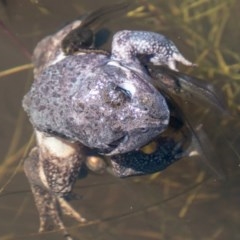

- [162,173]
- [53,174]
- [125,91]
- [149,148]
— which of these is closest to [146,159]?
[149,148]

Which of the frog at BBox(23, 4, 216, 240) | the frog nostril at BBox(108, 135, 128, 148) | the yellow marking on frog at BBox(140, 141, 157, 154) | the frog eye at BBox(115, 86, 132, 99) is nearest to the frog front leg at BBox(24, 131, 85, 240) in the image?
the frog at BBox(23, 4, 216, 240)

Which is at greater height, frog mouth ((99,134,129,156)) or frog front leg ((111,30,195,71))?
frog front leg ((111,30,195,71))

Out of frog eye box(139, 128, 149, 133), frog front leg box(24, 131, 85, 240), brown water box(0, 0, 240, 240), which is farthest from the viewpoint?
brown water box(0, 0, 240, 240)

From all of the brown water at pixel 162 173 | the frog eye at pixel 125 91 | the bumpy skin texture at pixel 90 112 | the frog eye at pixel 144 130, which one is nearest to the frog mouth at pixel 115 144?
the bumpy skin texture at pixel 90 112

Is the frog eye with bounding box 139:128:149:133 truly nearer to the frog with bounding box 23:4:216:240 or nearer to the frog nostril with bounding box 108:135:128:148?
the frog with bounding box 23:4:216:240

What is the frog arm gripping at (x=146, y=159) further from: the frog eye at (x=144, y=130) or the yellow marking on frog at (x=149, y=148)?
the frog eye at (x=144, y=130)

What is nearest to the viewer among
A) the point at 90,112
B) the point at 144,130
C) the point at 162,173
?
the point at 144,130

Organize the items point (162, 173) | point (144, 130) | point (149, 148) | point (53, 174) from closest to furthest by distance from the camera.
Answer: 1. point (144, 130)
2. point (149, 148)
3. point (53, 174)
4. point (162, 173)

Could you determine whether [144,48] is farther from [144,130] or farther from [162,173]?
[162,173]

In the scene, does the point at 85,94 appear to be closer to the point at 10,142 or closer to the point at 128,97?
the point at 128,97

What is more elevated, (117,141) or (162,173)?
(117,141)
